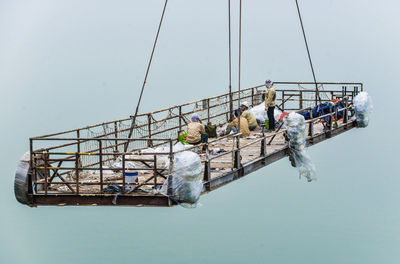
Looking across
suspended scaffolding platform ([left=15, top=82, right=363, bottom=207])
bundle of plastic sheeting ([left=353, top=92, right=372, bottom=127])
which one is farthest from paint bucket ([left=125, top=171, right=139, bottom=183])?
bundle of plastic sheeting ([left=353, top=92, right=372, bottom=127])

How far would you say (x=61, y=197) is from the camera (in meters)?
18.5

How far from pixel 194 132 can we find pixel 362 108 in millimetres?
8121

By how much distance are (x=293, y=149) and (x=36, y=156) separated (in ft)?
24.5

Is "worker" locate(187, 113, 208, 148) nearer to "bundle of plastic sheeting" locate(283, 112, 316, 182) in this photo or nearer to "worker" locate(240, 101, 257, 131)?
"bundle of plastic sheeting" locate(283, 112, 316, 182)

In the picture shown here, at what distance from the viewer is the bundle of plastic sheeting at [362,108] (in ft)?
92.7

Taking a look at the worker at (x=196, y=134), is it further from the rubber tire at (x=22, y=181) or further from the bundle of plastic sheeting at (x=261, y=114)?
the bundle of plastic sheeting at (x=261, y=114)

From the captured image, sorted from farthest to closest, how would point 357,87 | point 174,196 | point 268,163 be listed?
point 357,87 < point 268,163 < point 174,196

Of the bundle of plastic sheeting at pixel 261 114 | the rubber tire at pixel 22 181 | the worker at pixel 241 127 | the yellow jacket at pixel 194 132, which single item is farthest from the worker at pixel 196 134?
the bundle of plastic sheeting at pixel 261 114

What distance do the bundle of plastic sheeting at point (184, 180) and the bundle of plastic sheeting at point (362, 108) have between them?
11.6 m

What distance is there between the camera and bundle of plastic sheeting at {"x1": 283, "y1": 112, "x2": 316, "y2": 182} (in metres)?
22.8

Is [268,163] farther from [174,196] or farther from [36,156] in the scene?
[36,156]

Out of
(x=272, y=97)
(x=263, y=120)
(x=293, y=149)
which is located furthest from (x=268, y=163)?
(x=263, y=120)

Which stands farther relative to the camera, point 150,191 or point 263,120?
point 263,120

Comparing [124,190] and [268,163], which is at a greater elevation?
[268,163]
